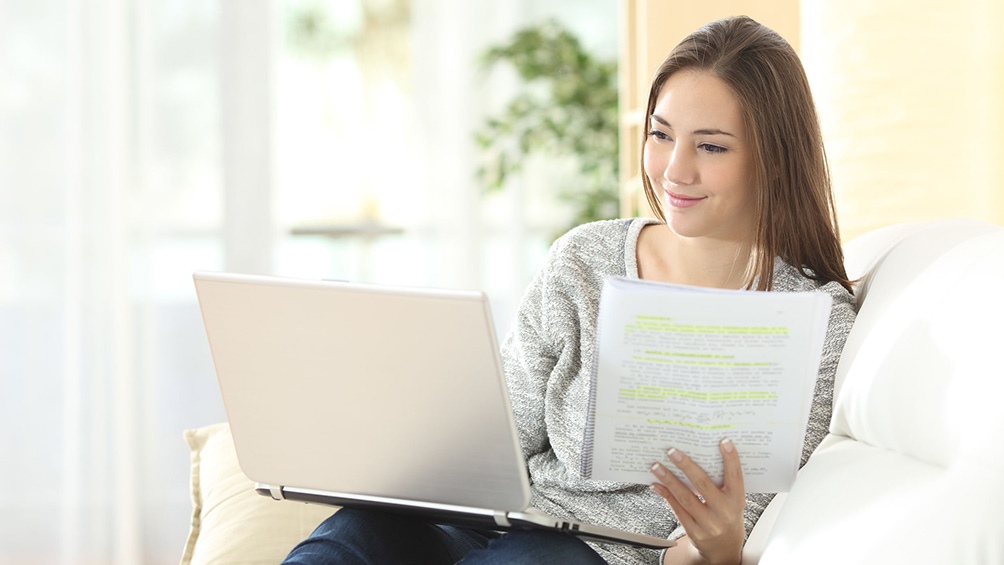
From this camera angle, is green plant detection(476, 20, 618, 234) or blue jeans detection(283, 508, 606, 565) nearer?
blue jeans detection(283, 508, 606, 565)

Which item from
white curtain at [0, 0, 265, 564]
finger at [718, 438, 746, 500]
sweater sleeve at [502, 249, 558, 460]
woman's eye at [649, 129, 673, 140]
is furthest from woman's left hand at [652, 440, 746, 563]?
white curtain at [0, 0, 265, 564]

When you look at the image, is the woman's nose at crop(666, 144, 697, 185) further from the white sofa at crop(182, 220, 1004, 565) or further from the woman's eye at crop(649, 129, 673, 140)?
the white sofa at crop(182, 220, 1004, 565)

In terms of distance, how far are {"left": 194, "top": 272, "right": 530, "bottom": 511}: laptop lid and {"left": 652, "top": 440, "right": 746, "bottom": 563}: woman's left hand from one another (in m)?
0.15

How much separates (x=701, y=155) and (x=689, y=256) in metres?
0.17

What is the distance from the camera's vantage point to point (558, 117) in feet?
10.3

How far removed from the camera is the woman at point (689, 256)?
128 cm

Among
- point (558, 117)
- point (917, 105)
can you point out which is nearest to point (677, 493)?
point (917, 105)

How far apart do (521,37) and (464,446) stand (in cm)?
213

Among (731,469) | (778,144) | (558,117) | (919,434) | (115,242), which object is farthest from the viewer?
(558,117)

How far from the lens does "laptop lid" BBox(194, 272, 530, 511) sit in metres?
0.99

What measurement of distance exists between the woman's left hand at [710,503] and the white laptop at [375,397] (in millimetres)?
55

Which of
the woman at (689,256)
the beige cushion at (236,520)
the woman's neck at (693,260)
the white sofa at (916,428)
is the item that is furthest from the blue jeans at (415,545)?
the woman's neck at (693,260)

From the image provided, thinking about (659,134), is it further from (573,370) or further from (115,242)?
(115,242)

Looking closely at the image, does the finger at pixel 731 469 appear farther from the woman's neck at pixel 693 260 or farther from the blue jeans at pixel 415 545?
the woman's neck at pixel 693 260
